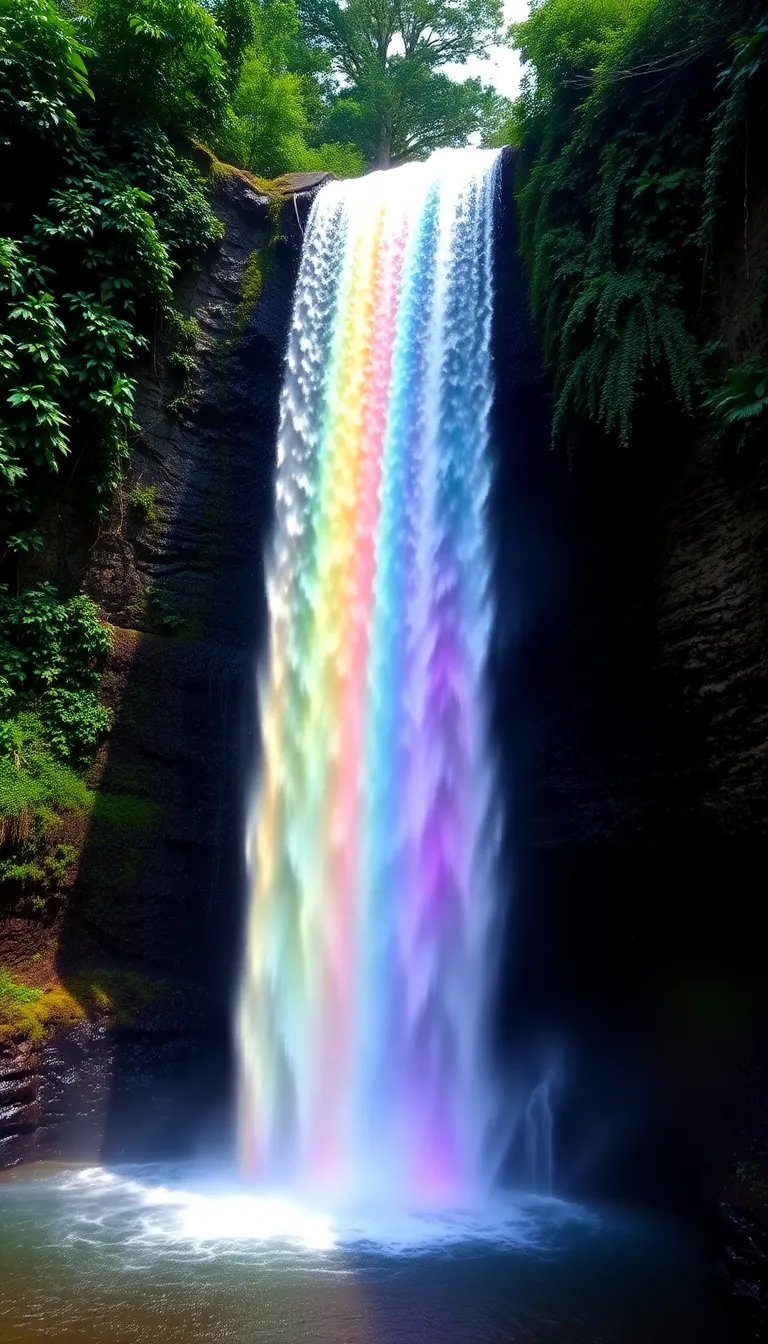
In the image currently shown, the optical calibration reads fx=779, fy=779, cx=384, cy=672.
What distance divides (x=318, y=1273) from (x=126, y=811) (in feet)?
15.2

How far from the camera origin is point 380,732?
777 cm

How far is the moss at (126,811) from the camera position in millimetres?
7594

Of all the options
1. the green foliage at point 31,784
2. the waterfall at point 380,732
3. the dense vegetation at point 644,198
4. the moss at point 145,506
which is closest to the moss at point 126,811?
the green foliage at point 31,784

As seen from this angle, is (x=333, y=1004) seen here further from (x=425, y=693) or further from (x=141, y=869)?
(x=425, y=693)

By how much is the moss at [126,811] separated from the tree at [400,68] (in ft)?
61.7

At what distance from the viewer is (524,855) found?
24.2ft

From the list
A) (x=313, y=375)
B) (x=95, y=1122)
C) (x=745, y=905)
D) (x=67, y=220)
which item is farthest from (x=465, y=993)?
(x=67, y=220)

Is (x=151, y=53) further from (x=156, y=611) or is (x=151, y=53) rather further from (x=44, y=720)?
(x=44, y=720)

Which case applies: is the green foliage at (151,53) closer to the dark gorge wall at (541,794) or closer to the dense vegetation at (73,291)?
the dense vegetation at (73,291)

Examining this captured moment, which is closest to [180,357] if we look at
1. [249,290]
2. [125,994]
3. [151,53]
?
[249,290]

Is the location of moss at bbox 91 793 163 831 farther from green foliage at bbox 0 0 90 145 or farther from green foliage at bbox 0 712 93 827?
green foliage at bbox 0 0 90 145

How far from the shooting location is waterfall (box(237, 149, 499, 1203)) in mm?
6578

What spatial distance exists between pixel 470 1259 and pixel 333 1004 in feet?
Answer: 8.79

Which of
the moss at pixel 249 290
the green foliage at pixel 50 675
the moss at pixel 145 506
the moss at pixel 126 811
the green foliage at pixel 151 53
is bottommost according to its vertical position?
the moss at pixel 126 811
